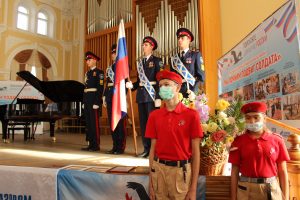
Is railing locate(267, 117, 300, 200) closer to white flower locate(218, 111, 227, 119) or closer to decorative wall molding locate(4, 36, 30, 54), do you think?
white flower locate(218, 111, 227, 119)

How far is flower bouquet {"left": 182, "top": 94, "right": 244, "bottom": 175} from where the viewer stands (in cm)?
212

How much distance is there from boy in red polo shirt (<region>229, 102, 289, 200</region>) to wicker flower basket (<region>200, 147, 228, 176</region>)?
1.54 feet

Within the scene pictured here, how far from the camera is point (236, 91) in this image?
3.64 meters

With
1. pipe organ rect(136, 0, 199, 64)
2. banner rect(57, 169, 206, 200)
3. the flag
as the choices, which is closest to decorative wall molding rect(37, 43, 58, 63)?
pipe organ rect(136, 0, 199, 64)

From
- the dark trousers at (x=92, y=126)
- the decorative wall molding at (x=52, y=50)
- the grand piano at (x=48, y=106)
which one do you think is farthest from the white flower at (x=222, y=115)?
the decorative wall molding at (x=52, y=50)

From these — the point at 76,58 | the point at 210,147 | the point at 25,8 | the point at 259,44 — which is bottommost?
the point at 210,147

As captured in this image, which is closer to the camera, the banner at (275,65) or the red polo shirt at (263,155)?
the red polo shirt at (263,155)

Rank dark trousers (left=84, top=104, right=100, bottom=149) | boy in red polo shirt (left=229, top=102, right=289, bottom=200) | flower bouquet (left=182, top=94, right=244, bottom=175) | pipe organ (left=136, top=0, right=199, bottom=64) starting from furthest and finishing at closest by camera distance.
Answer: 1. pipe organ (left=136, top=0, right=199, bottom=64)
2. dark trousers (left=84, top=104, right=100, bottom=149)
3. flower bouquet (left=182, top=94, right=244, bottom=175)
4. boy in red polo shirt (left=229, top=102, right=289, bottom=200)

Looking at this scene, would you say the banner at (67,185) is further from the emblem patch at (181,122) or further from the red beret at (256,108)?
the red beret at (256,108)

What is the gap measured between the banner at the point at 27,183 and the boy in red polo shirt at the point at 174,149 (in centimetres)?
116

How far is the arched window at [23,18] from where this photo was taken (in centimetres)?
926

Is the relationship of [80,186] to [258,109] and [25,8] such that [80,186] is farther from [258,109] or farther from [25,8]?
[25,8]

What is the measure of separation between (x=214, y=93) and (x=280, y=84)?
3.64 m

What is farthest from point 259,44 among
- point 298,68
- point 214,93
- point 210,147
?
point 214,93
